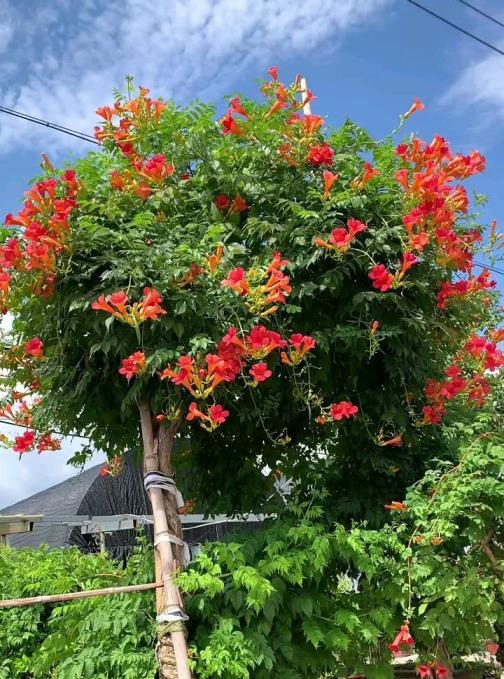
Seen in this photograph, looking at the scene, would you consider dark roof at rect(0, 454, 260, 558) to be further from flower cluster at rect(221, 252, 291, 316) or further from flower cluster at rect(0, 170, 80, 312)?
flower cluster at rect(221, 252, 291, 316)

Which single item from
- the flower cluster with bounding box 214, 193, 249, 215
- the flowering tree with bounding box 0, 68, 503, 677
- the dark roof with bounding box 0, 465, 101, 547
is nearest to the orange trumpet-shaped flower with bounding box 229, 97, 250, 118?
the flowering tree with bounding box 0, 68, 503, 677

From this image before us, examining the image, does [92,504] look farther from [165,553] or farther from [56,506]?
[165,553]

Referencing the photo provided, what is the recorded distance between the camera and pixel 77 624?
2529mm

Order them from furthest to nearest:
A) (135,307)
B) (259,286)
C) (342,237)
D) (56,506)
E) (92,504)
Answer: (56,506), (92,504), (342,237), (259,286), (135,307)

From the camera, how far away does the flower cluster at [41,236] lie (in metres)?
2.34

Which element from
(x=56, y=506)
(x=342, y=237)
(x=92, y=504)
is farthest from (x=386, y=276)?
(x=56, y=506)

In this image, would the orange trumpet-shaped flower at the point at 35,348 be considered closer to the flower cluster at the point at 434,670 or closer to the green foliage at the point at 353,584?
the green foliage at the point at 353,584

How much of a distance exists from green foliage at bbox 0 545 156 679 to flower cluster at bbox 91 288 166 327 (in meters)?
1.15

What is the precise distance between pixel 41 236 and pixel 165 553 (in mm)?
A: 1300

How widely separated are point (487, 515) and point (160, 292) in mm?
1593

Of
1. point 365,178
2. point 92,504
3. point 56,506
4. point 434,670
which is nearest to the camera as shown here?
point 365,178

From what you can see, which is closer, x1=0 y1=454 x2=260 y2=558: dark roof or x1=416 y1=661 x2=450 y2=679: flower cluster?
x1=416 y1=661 x2=450 y2=679: flower cluster

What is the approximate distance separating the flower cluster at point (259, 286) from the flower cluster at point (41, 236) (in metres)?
0.65

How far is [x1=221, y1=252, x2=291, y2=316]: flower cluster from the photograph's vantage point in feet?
7.32
